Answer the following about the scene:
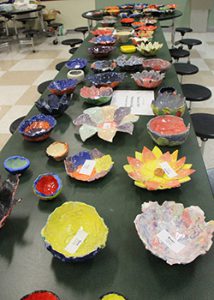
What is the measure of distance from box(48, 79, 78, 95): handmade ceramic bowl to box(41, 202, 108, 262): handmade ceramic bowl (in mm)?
994

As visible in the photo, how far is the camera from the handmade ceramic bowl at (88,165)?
115 cm

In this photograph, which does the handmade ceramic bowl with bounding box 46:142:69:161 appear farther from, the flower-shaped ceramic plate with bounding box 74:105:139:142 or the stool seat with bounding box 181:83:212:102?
the stool seat with bounding box 181:83:212:102

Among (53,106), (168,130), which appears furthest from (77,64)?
(168,130)

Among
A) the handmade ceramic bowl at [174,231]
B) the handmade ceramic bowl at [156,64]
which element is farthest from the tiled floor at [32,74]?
the handmade ceramic bowl at [174,231]

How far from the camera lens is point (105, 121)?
1.49 m

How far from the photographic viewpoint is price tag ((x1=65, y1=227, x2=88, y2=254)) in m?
0.86

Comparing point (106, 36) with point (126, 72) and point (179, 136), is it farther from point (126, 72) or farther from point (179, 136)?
point (179, 136)

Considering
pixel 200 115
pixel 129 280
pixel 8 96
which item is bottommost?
pixel 8 96

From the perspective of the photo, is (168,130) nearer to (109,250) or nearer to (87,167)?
(87,167)

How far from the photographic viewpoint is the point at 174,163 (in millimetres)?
1166

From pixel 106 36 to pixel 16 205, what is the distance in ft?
7.43

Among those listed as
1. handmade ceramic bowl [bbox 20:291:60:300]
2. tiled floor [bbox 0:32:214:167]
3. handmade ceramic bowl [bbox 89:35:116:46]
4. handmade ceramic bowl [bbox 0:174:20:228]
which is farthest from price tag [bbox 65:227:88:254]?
handmade ceramic bowl [bbox 89:35:116:46]

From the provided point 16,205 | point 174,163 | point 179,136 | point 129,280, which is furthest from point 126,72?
point 129,280

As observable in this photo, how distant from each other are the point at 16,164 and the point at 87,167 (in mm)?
293
